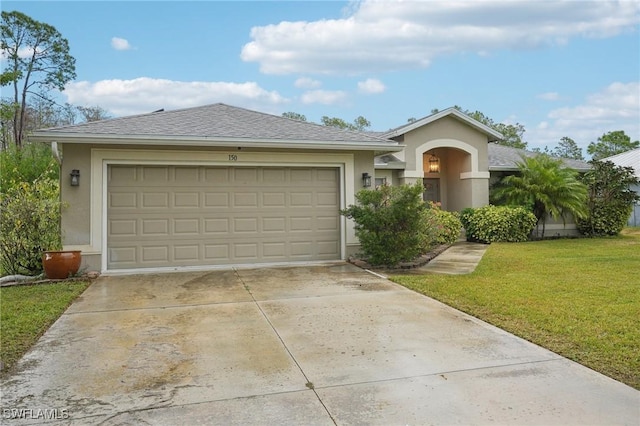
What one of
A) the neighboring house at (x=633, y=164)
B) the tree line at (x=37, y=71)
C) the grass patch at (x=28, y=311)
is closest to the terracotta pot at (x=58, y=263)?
the grass patch at (x=28, y=311)

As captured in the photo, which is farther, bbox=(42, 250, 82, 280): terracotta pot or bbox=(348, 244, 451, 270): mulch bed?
bbox=(348, 244, 451, 270): mulch bed

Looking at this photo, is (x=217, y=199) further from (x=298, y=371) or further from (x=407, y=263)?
(x=298, y=371)

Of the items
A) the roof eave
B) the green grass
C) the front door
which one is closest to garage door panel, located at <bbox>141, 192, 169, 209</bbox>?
the roof eave

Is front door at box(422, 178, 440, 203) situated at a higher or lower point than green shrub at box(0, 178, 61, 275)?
higher

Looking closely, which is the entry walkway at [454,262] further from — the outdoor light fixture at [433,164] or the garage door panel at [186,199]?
the garage door panel at [186,199]

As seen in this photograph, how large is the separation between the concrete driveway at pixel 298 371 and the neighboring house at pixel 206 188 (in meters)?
3.05

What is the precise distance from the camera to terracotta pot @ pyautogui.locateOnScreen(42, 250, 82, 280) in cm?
785

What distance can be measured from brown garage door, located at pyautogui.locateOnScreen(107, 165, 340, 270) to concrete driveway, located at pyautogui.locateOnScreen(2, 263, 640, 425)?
303 cm

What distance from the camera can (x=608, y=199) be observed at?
15.1 metres

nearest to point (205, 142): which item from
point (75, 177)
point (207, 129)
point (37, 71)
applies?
point (207, 129)

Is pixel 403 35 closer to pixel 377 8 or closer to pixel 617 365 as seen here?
pixel 377 8

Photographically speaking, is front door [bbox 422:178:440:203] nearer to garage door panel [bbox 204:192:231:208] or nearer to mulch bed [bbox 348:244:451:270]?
mulch bed [bbox 348:244:451:270]

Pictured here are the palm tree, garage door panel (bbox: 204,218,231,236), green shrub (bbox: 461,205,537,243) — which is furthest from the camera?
the palm tree

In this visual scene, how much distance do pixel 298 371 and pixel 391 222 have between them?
18.1 ft
